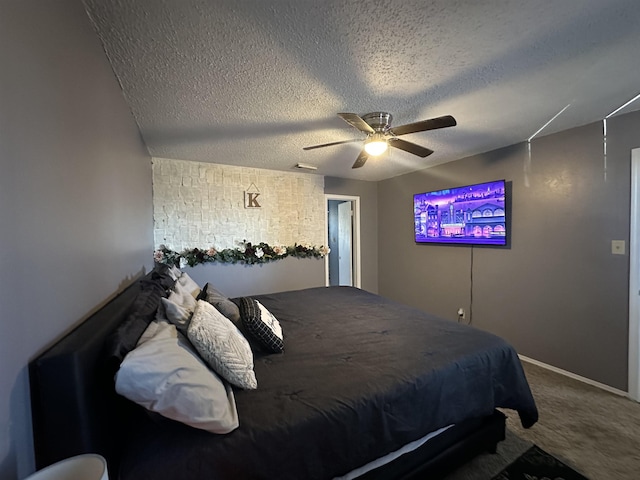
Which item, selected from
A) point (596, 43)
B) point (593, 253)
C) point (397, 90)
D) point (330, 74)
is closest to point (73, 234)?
point (330, 74)

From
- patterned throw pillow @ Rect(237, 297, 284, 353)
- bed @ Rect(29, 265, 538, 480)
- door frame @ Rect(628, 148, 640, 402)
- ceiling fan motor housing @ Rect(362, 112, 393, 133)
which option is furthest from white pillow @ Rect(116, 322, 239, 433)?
door frame @ Rect(628, 148, 640, 402)

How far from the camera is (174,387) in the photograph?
0.92 metres

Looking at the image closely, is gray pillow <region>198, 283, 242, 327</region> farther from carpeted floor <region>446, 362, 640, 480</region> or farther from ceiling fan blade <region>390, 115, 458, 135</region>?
ceiling fan blade <region>390, 115, 458, 135</region>

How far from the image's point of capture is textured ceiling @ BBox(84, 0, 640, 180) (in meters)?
1.25

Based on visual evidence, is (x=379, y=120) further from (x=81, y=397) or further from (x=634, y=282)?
(x=634, y=282)

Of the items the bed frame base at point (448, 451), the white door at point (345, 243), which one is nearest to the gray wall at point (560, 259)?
the bed frame base at point (448, 451)

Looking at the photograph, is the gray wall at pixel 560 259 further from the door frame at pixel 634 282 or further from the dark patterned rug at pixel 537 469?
the dark patterned rug at pixel 537 469

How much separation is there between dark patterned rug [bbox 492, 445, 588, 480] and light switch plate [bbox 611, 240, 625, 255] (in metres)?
1.81

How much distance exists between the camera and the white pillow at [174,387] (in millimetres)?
892

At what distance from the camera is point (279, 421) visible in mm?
1059

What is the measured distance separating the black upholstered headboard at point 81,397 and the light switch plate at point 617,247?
11.7 ft

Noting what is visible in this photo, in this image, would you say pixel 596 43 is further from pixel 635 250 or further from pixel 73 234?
pixel 73 234

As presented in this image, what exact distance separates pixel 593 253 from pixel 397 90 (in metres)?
2.36

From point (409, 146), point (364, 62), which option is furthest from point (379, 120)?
point (364, 62)
